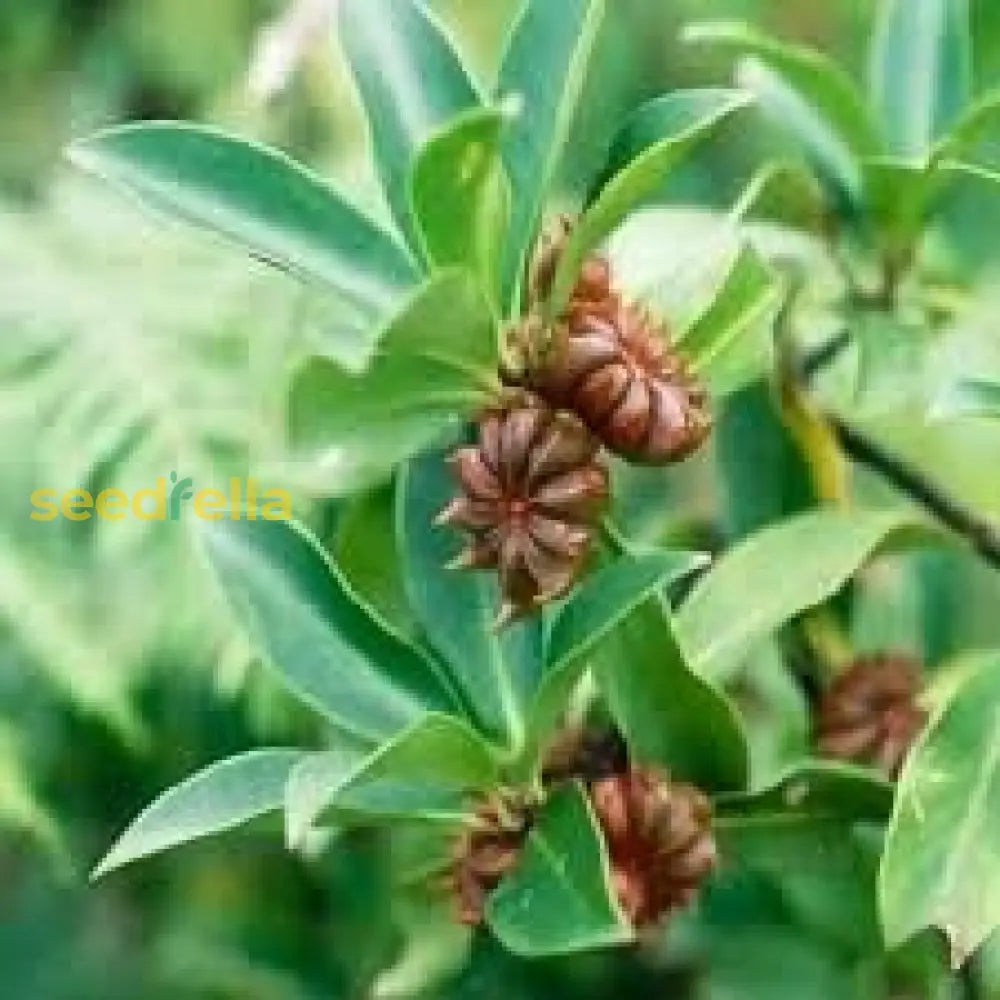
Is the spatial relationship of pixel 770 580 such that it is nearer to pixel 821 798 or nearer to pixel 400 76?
pixel 821 798

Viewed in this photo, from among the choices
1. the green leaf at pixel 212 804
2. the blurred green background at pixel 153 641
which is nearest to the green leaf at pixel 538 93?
the green leaf at pixel 212 804

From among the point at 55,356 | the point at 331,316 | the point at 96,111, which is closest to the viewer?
the point at 331,316

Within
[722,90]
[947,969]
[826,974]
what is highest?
[722,90]

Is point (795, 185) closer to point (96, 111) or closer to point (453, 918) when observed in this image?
point (453, 918)

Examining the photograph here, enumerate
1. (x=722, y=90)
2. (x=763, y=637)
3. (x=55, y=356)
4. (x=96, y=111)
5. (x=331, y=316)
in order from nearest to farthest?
(x=722, y=90)
(x=763, y=637)
(x=331, y=316)
(x=55, y=356)
(x=96, y=111)

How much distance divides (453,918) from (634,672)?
14 centimetres

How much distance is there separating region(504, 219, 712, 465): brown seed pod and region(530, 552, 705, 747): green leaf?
2 centimetres

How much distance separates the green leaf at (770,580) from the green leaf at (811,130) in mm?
92

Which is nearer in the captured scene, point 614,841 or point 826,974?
point 614,841

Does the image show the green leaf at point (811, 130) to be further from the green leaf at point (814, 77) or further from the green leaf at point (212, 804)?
the green leaf at point (212, 804)

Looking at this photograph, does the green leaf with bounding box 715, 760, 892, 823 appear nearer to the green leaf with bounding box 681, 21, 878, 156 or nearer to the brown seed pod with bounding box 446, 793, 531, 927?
the brown seed pod with bounding box 446, 793, 531, 927

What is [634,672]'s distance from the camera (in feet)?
2.13

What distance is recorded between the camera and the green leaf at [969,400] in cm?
62

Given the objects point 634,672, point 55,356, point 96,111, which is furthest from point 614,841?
point 96,111
